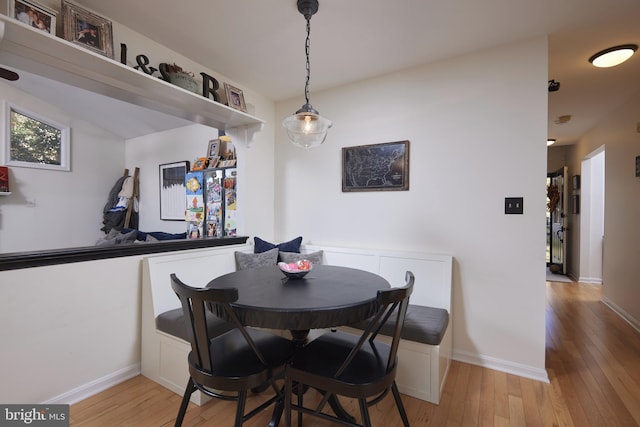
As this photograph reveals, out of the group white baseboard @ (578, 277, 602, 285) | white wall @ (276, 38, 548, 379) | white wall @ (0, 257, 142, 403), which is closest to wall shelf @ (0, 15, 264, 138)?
white wall @ (0, 257, 142, 403)

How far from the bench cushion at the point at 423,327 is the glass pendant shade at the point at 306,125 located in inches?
50.1

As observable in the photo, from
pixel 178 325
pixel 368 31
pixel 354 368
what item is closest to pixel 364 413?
pixel 354 368

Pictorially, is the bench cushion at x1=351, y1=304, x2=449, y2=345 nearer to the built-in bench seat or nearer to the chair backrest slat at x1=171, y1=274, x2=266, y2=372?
the built-in bench seat

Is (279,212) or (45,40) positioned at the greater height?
(45,40)

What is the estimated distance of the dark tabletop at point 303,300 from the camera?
114cm

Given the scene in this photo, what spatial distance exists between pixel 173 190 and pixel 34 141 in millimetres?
1860

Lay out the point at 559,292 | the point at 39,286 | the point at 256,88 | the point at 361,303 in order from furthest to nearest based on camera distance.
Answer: the point at 559,292 → the point at 256,88 → the point at 39,286 → the point at 361,303

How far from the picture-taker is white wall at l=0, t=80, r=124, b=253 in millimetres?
3775

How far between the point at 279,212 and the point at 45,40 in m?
2.21

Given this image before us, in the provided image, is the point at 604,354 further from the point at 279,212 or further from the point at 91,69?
the point at 91,69

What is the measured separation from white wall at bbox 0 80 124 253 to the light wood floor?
343cm

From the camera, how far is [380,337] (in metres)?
1.92

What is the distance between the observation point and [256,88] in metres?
2.94

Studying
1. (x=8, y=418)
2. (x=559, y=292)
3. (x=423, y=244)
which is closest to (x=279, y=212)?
(x=423, y=244)
